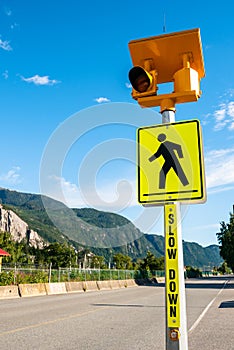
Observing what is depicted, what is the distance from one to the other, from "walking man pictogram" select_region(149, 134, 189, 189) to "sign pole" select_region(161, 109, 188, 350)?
19 centimetres

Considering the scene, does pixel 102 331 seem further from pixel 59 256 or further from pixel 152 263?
pixel 152 263

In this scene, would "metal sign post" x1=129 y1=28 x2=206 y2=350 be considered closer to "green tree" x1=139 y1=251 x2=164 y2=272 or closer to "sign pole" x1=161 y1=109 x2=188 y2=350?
"sign pole" x1=161 y1=109 x2=188 y2=350

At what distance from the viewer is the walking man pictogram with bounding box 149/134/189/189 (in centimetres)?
272

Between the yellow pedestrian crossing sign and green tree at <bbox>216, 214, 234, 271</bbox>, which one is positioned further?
green tree at <bbox>216, 214, 234, 271</bbox>

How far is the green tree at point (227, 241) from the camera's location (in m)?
50.4

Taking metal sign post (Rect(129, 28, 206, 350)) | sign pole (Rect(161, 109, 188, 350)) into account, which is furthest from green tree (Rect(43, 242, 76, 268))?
sign pole (Rect(161, 109, 188, 350))

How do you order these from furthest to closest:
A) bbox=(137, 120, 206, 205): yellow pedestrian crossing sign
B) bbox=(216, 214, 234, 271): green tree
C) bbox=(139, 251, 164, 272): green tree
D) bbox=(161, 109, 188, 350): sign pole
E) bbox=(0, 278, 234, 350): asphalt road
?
bbox=(139, 251, 164, 272): green tree → bbox=(216, 214, 234, 271): green tree → bbox=(0, 278, 234, 350): asphalt road → bbox=(137, 120, 206, 205): yellow pedestrian crossing sign → bbox=(161, 109, 188, 350): sign pole

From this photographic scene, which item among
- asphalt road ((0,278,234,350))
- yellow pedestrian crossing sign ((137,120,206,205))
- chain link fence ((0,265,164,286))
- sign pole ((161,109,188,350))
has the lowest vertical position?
asphalt road ((0,278,234,350))

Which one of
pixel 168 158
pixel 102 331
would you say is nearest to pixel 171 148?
pixel 168 158

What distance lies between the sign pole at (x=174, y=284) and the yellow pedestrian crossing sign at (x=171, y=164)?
0.12m

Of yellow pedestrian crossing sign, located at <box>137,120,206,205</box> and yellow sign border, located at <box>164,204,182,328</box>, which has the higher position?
yellow pedestrian crossing sign, located at <box>137,120,206,205</box>

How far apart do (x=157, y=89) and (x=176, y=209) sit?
1090 millimetres

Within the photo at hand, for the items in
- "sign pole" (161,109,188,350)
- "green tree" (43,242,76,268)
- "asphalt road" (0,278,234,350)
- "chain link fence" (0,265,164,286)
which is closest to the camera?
"sign pole" (161,109,188,350)

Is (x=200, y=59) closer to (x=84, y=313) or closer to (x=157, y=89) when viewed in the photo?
(x=157, y=89)
